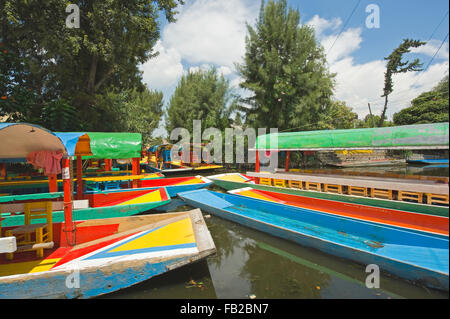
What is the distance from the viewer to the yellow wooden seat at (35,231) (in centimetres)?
469

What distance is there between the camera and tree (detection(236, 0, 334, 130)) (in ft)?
68.2

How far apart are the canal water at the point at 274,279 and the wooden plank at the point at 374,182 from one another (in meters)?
0.28

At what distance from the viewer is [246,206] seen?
8.99 metres

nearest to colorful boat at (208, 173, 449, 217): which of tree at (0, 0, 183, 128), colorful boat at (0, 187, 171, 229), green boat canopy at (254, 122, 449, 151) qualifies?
green boat canopy at (254, 122, 449, 151)

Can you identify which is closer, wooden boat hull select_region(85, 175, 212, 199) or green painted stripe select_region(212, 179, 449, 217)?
green painted stripe select_region(212, 179, 449, 217)

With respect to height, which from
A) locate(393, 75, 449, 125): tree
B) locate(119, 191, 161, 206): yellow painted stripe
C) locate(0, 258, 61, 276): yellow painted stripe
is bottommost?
locate(0, 258, 61, 276): yellow painted stripe

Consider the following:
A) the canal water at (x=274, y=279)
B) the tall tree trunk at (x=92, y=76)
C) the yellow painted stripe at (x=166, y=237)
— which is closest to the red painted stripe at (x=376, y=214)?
the canal water at (x=274, y=279)

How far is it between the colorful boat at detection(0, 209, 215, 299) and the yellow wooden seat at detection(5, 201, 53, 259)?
9.7 inches

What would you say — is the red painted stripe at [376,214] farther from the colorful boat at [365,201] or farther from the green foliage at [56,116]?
the green foliage at [56,116]

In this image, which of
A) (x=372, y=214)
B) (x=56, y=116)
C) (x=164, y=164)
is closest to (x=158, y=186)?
(x=56, y=116)

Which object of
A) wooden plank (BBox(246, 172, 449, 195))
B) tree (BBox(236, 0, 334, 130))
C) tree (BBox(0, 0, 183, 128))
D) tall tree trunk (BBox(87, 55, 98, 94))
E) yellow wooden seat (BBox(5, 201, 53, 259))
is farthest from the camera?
tree (BBox(236, 0, 334, 130))

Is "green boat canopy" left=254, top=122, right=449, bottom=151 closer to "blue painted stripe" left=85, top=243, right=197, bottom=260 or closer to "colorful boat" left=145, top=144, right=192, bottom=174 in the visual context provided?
"blue painted stripe" left=85, top=243, right=197, bottom=260

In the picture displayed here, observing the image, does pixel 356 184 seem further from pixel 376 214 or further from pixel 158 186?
pixel 158 186

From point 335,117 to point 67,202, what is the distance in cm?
2557
